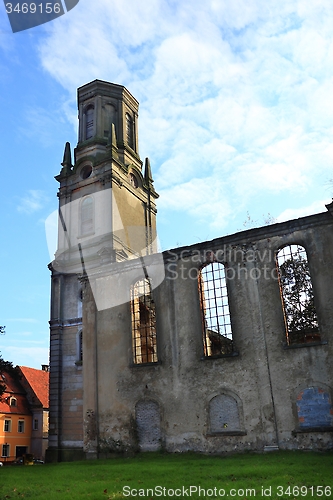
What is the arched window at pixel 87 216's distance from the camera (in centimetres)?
2967

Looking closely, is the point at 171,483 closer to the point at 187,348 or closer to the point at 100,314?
the point at 187,348

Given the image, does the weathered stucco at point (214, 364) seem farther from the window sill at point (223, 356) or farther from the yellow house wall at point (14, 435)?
the yellow house wall at point (14, 435)

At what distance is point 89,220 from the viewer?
29969mm

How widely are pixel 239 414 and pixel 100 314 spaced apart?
7828 millimetres

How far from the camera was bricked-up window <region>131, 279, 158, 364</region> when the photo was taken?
20.0m

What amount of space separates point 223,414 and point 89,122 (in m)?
24.5

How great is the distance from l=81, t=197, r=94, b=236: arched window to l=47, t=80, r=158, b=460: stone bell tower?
2.4 inches

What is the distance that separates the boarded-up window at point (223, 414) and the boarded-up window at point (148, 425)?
2.31m

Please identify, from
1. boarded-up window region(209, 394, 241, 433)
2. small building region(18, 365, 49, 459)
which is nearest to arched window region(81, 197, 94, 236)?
boarded-up window region(209, 394, 241, 433)

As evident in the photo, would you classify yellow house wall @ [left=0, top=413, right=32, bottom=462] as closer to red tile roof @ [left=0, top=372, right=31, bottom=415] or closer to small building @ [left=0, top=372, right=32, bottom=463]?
small building @ [left=0, top=372, right=32, bottom=463]

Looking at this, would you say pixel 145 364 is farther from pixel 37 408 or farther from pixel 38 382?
pixel 38 382

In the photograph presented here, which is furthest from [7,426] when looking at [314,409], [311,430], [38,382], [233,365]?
[314,409]

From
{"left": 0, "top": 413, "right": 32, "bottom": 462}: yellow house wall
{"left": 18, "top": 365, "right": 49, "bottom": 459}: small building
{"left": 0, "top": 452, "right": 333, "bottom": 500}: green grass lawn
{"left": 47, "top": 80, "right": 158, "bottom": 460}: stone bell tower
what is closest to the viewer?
{"left": 0, "top": 452, "right": 333, "bottom": 500}: green grass lawn

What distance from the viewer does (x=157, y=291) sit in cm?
1967
